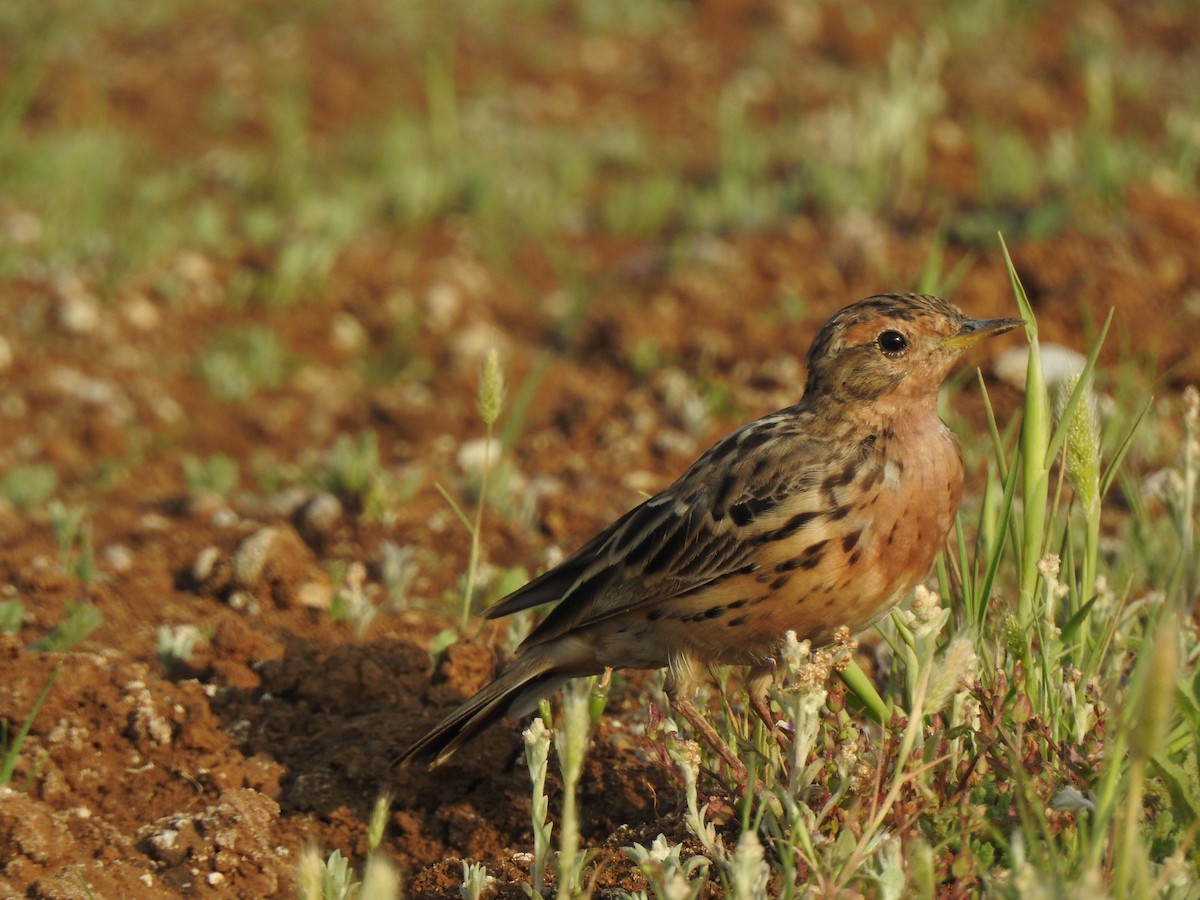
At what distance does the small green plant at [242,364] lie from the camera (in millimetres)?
8250

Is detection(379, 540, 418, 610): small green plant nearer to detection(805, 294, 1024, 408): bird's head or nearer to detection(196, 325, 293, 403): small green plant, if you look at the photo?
detection(805, 294, 1024, 408): bird's head

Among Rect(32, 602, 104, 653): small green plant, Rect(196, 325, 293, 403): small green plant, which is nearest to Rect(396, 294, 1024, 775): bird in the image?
Rect(32, 602, 104, 653): small green plant

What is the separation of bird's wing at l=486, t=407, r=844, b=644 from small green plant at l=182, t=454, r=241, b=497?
280cm

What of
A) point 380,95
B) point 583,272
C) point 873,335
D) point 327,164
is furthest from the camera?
point 380,95

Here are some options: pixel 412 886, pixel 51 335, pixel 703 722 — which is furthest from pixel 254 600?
pixel 51 335

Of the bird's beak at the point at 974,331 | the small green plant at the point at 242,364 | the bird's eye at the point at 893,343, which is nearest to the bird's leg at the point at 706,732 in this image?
the bird's eye at the point at 893,343

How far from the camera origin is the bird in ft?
13.6

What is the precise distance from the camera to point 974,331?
4465mm

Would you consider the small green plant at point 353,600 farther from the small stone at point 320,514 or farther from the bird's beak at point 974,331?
the bird's beak at point 974,331

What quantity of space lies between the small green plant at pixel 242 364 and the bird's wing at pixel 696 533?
403 centimetres

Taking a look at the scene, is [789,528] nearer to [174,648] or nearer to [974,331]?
[974,331]

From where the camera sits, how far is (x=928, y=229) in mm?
8641

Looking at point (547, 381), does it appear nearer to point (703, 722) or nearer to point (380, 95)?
point (703, 722)

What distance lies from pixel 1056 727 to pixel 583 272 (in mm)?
5937
